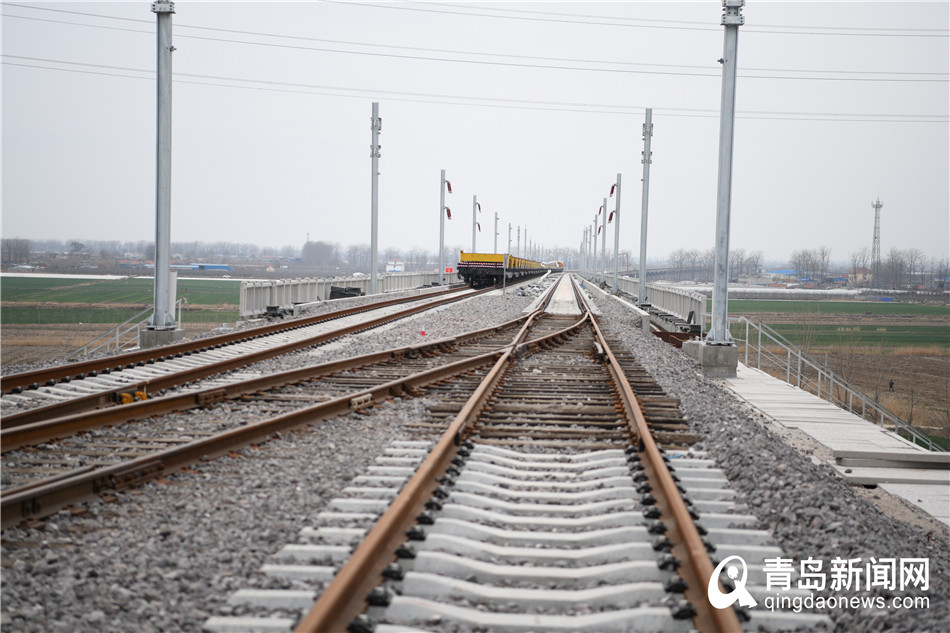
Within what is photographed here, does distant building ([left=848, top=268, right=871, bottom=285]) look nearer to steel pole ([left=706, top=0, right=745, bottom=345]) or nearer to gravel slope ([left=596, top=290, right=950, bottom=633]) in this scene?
steel pole ([left=706, top=0, right=745, bottom=345])

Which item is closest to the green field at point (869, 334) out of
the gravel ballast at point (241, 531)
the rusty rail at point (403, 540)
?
the gravel ballast at point (241, 531)

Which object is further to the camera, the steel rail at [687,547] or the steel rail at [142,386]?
the steel rail at [142,386]

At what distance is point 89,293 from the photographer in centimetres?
8244

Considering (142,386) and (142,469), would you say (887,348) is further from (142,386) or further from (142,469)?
(142,469)

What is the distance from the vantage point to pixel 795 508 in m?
5.39

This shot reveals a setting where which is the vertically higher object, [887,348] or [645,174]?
[645,174]

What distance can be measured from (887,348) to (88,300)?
6946 cm

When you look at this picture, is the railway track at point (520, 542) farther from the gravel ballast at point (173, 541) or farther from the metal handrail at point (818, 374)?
the metal handrail at point (818, 374)

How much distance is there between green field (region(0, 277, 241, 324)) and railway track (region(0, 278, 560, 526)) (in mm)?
35960

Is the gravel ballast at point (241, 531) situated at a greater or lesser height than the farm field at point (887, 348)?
greater

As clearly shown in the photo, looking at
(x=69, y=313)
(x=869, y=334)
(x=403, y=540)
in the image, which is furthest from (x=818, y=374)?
(x=69, y=313)

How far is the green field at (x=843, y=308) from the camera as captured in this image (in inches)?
3529

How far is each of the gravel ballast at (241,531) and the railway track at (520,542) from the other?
0.20m

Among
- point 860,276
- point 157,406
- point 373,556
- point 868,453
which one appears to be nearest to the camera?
point 373,556
